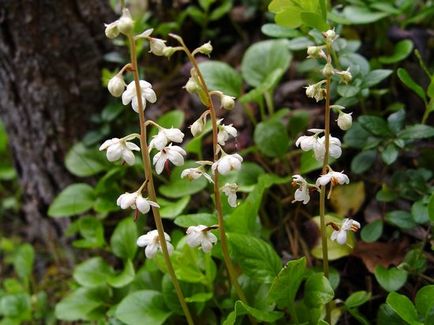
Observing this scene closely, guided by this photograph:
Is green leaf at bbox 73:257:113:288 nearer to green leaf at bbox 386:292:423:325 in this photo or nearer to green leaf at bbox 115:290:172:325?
green leaf at bbox 115:290:172:325

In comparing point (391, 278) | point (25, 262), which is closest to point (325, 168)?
point (391, 278)

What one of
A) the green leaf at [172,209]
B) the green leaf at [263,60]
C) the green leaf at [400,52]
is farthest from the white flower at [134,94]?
the green leaf at [400,52]

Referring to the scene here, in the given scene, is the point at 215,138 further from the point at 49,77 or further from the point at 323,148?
the point at 49,77

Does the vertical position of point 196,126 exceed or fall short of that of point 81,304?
it exceeds it

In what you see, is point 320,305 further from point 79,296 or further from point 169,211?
point 79,296

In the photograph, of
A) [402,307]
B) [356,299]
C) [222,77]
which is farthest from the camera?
[222,77]

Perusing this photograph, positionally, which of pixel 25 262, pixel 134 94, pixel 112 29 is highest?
pixel 112 29
